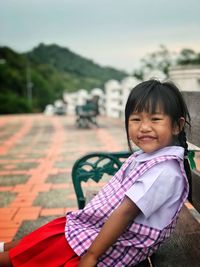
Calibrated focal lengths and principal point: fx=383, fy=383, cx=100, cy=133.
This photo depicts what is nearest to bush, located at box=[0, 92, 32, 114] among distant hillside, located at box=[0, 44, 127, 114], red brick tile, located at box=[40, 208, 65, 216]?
distant hillside, located at box=[0, 44, 127, 114]

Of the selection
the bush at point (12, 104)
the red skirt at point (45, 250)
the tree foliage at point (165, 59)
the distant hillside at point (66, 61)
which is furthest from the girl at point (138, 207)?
the distant hillside at point (66, 61)

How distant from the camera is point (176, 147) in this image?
1469mm

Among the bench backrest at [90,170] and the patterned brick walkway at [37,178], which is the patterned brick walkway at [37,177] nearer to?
the patterned brick walkway at [37,178]

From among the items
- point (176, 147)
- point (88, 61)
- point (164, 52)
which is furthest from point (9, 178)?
point (88, 61)

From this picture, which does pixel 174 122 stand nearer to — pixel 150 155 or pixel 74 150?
pixel 150 155

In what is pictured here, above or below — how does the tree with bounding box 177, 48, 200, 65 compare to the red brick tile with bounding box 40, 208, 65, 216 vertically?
above

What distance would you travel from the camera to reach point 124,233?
56.9 inches

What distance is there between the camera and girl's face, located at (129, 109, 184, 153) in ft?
4.72

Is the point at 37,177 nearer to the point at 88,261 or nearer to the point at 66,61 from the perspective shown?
the point at 88,261

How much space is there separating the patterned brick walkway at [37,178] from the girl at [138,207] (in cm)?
127

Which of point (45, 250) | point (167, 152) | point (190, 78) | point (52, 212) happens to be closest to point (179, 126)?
point (167, 152)

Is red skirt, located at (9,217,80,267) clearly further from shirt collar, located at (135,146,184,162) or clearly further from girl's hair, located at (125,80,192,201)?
girl's hair, located at (125,80,192,201)

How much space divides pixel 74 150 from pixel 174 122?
4895mm

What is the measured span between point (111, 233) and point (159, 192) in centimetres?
22
